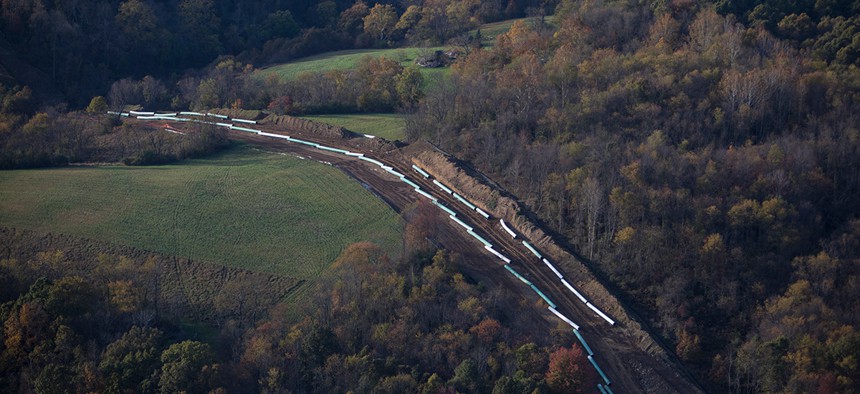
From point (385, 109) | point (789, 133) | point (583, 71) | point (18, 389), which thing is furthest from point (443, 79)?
point (18, 389)

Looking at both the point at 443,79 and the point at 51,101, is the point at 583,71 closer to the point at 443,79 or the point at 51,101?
the point at 443,79

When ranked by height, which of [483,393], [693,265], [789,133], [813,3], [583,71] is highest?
[813,3]

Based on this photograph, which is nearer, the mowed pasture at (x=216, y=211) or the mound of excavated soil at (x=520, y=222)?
the mound of excavated soil at (x=520, y=222)

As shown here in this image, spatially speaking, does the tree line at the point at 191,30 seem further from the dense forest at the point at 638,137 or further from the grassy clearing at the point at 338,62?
the grassy clearing at the point at 338,62

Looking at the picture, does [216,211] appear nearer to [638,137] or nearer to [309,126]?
[309,126]

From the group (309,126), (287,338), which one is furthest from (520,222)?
(309,126)

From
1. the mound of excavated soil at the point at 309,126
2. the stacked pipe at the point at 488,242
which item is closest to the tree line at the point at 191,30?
the stacked pipe at the point at 488,242
